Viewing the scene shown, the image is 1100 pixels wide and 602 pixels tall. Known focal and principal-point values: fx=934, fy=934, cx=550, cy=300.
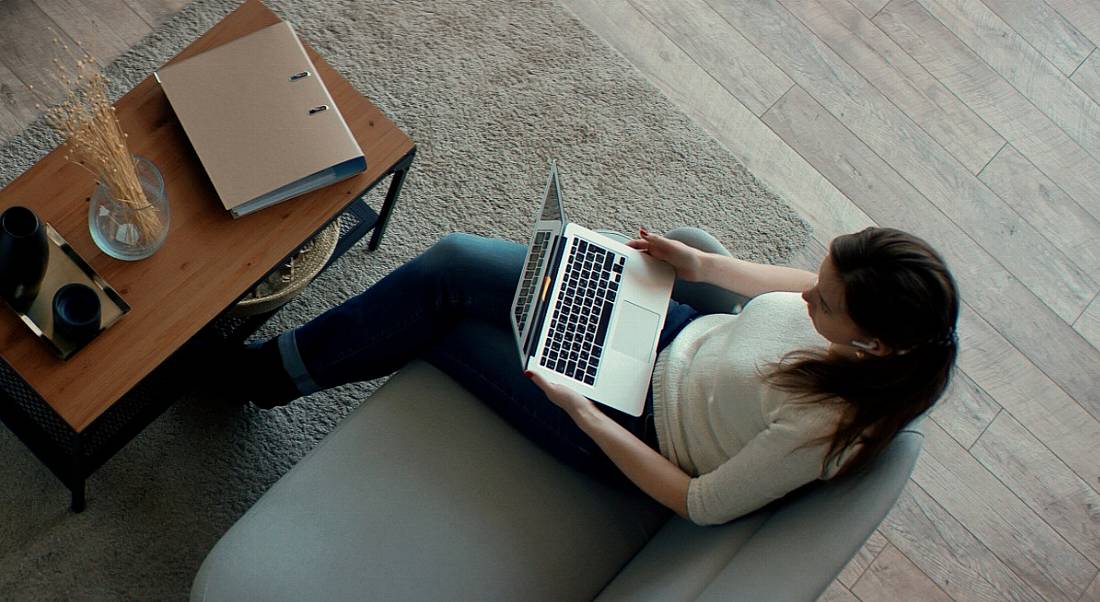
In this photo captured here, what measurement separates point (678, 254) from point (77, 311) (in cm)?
91

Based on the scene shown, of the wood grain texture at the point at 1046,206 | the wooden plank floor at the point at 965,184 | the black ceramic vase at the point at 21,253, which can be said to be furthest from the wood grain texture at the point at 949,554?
the black ceramic vase at the point at 21,253

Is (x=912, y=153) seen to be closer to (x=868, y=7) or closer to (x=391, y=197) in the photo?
(x=868, y=7)

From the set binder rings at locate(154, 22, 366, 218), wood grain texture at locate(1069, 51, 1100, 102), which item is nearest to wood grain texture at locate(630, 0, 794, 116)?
wood grain texture at locate(1069, 51, 1100, 102)

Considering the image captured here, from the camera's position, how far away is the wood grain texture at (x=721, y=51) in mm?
Answer: 2354

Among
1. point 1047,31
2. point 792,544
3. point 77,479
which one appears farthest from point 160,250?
point 1047,31

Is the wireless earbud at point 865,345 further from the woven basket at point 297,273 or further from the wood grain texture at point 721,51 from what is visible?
the wood grain texture at point 721,51

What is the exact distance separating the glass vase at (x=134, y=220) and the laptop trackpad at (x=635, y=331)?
716 millimetres

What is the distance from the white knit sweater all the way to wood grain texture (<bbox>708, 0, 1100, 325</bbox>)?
1044 mm

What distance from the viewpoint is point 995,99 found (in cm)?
244

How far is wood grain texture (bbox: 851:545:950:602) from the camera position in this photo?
194cm

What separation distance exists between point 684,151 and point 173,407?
1279 mm

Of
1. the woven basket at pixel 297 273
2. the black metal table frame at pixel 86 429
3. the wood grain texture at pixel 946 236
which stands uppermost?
the woven basket at pixel 297 273

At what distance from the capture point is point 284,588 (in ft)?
4.25

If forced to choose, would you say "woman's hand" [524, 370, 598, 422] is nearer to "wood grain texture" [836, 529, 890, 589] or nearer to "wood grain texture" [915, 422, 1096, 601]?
"wood grain texture" [836, 529, 890, 589]
